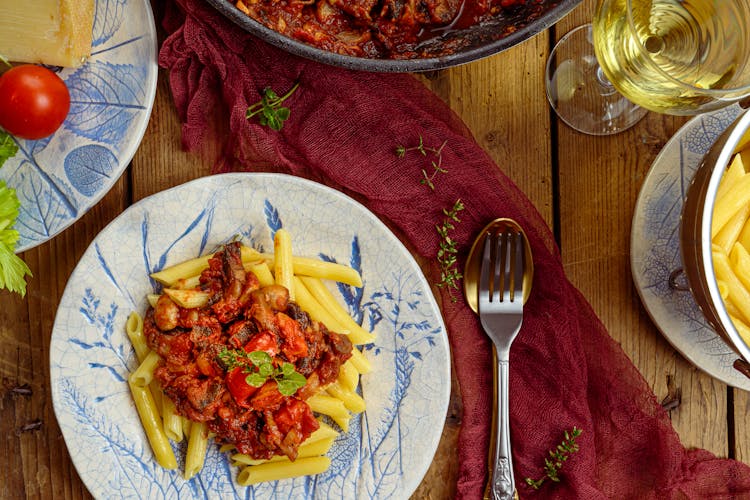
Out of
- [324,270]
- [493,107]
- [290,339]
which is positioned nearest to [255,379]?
[290,339]

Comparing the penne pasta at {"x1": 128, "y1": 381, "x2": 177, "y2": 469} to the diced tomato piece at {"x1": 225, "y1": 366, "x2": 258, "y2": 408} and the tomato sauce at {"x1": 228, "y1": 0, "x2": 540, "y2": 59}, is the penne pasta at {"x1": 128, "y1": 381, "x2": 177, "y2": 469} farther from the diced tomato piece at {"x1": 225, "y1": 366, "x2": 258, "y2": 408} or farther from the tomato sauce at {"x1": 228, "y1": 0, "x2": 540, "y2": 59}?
the tomato sauce at {"x1": 228, "y1": 0, "x2": 540, "y2": 59}

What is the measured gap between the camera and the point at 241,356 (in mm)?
1903

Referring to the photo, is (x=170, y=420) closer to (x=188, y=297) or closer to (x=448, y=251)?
(x=188, y=297)

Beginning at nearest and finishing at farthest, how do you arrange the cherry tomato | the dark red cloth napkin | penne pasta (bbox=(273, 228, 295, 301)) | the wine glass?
the wine glass, the cherry tomato, penne pasta (bbox=(273, 228, 295, 301)), the dark red cloth napkin

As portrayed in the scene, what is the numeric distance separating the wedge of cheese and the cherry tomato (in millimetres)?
55

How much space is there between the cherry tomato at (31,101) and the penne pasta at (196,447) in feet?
2.97

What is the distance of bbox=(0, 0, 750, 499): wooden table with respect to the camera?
2.18 m

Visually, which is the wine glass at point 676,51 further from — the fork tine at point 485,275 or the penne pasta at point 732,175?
the fork tine at point 485,275

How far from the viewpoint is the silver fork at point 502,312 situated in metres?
2.14

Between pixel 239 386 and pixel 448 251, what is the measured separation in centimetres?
72

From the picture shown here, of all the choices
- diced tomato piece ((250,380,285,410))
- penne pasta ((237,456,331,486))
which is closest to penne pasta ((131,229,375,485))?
penne pasta ((237,456,331,486))

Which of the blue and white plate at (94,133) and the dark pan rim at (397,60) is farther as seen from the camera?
the blue and white plate at (94,133)

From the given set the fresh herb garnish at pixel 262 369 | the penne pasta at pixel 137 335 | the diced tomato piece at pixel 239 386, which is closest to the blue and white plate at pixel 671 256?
the fresh herb garnish at pixel 262 369

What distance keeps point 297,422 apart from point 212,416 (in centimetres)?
23
